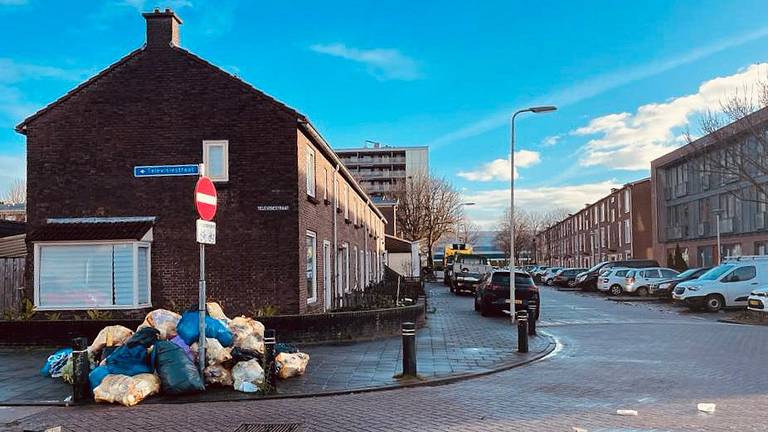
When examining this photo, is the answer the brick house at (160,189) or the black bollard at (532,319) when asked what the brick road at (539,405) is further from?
the brick house at (160,189)

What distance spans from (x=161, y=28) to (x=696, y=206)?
142ft

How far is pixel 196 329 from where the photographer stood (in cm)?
1077

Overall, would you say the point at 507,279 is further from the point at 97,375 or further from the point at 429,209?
the point at 429,209

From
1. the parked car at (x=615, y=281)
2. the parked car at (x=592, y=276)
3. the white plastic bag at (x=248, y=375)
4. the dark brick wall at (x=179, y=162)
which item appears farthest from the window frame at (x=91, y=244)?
the parked car at (x=592, y=276)

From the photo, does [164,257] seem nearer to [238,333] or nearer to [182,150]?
[182,150]

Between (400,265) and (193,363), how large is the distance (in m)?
44.1

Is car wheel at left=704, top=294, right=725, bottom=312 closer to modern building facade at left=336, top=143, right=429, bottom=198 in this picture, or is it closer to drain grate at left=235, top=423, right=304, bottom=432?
drain grate at left=235, top=423, right=304, bottom=432

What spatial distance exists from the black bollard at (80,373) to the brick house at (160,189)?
6.82m

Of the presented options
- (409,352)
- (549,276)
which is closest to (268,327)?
(409,352)

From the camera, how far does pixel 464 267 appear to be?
41.7 m

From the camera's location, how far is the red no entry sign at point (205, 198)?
9.58 metres

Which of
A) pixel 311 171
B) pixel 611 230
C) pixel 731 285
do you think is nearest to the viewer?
pixel 311 171

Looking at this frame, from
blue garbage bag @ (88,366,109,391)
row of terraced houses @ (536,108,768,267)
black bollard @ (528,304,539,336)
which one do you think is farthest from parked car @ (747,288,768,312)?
blue garbage bag @ (88,366,109,391)

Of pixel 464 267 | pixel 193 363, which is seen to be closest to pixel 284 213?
pixel 193 363
